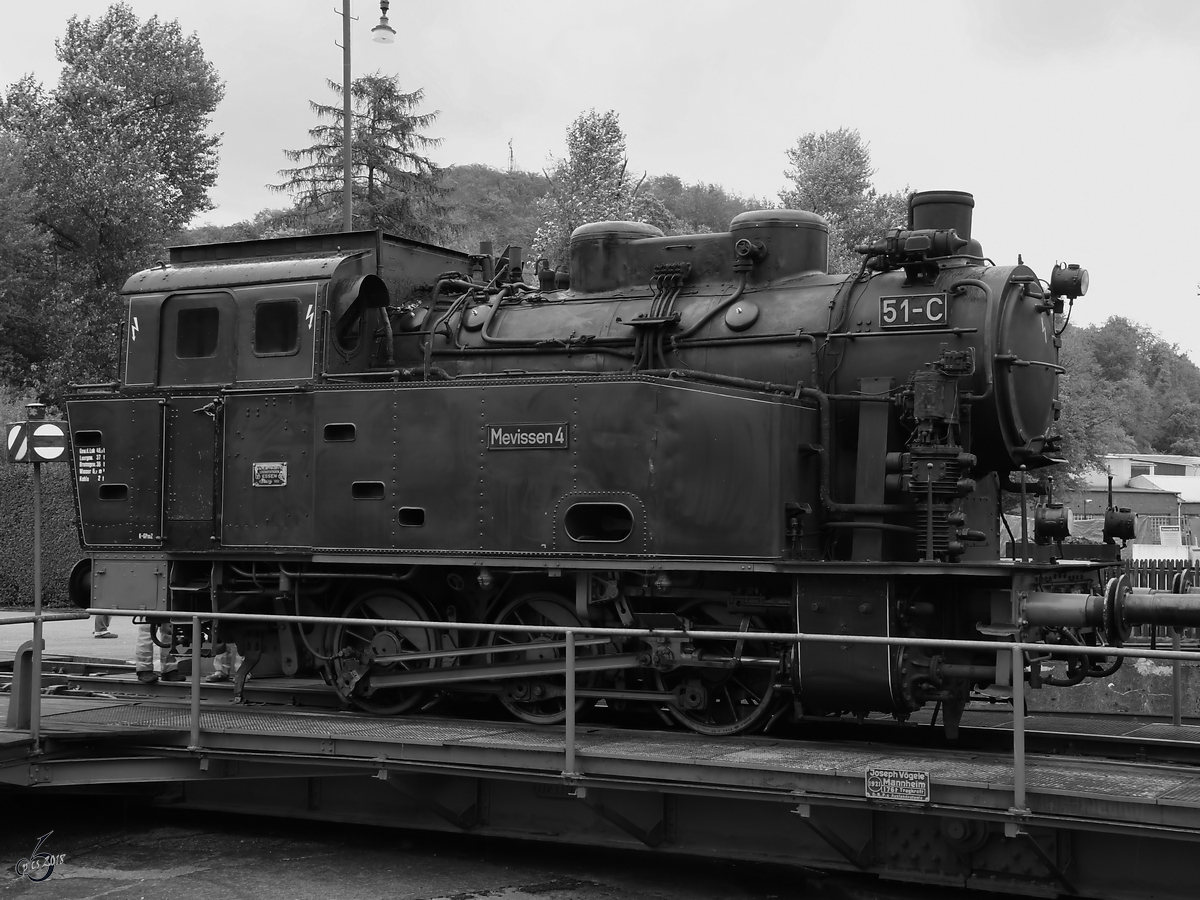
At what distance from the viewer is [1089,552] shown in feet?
31.4

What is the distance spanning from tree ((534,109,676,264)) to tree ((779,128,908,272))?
508 cm

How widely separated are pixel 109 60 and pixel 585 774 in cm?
3399

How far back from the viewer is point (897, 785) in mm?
6684

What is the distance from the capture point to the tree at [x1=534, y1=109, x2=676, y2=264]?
112ft

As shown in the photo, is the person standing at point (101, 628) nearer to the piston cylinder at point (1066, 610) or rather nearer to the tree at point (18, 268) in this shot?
the piston cylinder at point (1066, 610)

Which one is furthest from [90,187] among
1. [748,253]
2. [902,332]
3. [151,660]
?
[902,332]

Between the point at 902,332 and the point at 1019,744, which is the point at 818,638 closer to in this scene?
the point at 1019,744

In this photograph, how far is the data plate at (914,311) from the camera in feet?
29.0

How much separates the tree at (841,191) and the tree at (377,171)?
11.9 m

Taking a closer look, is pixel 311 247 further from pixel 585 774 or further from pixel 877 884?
pixel 877 884

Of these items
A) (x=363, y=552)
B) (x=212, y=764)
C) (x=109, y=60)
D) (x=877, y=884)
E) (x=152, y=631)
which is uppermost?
(x=109, y=60)

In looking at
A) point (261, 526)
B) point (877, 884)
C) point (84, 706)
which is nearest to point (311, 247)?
point (261, 526)

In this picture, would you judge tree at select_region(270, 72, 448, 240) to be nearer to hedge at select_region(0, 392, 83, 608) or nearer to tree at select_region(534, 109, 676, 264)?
tree at select_region(534, 109, 676, 264)

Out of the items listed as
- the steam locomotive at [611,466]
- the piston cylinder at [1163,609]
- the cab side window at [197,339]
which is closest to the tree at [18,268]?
the cab side window at [197,339]
